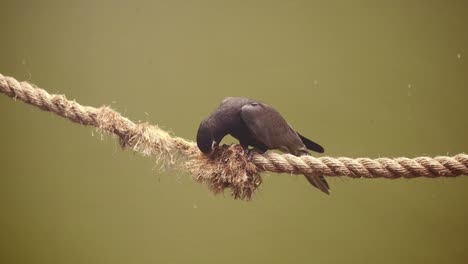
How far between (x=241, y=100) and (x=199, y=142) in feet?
0.87

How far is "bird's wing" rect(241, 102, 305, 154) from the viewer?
142 cm

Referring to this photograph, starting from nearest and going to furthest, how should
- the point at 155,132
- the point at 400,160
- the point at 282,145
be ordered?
the point at 400,160
the point at 155,132
the point at 282,145

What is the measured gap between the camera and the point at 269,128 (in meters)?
1.46

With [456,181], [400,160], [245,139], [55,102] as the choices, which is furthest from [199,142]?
[456,181]

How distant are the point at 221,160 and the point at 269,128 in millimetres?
229

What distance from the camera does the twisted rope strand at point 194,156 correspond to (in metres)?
1.16

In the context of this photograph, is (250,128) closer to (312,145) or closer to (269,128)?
(269,128)

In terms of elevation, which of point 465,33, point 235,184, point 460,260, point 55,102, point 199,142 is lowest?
point 460,260

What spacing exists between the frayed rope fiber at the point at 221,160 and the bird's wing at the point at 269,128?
0.37 ft

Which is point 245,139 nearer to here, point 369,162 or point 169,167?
point 169,167

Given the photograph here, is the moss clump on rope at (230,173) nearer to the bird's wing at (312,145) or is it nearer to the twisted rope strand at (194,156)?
the twisted rope strand at (194,156)

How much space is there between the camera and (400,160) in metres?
1.18

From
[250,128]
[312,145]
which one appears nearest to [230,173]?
[250,128]

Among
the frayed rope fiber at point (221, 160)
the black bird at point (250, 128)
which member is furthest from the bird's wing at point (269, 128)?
the frayed rope fiber at point (221, 160)
